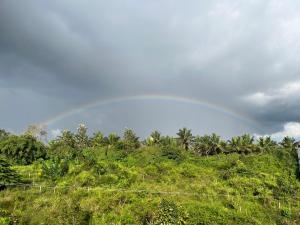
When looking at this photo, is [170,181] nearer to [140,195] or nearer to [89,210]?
[140,195]

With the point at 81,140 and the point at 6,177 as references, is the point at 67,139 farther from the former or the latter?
the point at 6,177

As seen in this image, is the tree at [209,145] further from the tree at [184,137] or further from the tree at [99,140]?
the tree at [99,140]

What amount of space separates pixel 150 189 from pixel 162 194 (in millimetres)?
2295

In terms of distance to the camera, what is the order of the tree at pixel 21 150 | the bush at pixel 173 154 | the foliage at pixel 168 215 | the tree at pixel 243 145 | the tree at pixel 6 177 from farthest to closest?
the tree at pixel 243 145
the tree at pixel 21 150
the bush at pixel 173 154
the tree at pixel 6 177
the foliage at pixel 168 215

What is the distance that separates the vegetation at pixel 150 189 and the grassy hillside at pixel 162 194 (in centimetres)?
7

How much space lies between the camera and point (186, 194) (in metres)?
30.5

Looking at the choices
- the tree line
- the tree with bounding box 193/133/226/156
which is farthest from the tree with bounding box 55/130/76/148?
the tree with bounding box 193/133/226/156

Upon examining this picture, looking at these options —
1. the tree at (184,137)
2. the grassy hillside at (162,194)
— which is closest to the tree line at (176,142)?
the tree at (184,137)

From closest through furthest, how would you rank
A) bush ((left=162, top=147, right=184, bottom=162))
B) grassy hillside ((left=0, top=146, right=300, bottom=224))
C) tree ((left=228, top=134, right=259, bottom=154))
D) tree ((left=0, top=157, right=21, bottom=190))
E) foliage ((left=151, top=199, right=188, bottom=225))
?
foliage ((left=151, top=199, right=188, bottom=225)) < grassy hillside ((left=0, top=146, right=300, bottom=224)) < tree ((left=0, top=157, right=21, bottom=190)) < bush ((left=162, top=147, right=184, bottom=162)) < tree ((left=228, top=134, right=259, bottom=154))

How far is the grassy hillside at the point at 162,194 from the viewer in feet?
80.5

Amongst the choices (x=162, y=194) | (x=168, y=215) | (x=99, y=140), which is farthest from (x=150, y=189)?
(x=99, y=140)

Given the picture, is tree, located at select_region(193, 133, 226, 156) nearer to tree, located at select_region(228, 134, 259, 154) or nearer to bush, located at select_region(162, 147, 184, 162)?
tree, located at select_region(228, 134, 259, 154)

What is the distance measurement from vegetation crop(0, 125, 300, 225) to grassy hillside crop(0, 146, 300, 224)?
2.7 inches

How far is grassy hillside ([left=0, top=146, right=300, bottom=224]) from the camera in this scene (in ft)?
80.5
